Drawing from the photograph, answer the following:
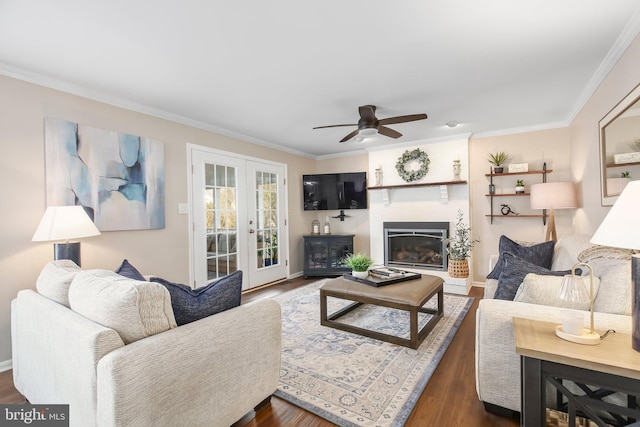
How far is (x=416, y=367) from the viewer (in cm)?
→ 216

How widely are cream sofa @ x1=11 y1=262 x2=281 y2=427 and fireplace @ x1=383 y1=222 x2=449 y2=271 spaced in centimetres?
361

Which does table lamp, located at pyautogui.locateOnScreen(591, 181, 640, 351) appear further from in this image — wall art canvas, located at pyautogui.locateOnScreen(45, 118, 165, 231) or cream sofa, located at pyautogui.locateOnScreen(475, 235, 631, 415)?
wall art canvas, located at pyautogui.locateOnScreen(45, 118, 165, 231)

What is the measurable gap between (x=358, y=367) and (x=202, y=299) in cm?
129

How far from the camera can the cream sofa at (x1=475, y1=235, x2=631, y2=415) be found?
4.62 ft

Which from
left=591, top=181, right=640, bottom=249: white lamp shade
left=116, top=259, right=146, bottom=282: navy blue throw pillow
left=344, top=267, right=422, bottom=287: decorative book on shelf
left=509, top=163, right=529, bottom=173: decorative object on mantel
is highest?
left=509, top=163, right=529, bottom=173: decorative object on mantel

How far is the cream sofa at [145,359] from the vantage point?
1.11m

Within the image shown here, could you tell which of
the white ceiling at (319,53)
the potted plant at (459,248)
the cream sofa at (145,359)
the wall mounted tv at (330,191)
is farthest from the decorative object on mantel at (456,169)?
the cream sofa at (145,359)

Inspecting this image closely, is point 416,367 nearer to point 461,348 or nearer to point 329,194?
point 461,348

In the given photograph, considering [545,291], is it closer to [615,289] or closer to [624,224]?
[615,289]

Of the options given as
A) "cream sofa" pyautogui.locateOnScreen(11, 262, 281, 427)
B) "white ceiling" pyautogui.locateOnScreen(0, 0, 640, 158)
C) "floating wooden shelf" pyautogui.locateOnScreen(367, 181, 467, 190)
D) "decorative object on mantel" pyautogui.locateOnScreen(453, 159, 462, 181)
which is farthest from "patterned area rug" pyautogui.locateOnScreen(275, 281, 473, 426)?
"white ceiling" pyautogui.locateOnScreen(0, 0, 640, 158)

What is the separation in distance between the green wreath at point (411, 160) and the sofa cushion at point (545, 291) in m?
3.44

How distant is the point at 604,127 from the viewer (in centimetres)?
251

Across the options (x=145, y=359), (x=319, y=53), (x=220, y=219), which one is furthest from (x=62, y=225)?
(x=319, y=53)

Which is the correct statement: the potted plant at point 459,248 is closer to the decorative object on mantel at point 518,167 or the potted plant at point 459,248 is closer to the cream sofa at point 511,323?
the decorative object on mantel at point 518,167
